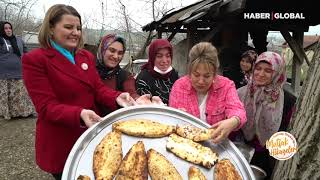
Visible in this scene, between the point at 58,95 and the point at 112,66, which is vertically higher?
the point at 112,66

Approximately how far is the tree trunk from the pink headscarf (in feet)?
2.72

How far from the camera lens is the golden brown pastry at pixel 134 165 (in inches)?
57.6

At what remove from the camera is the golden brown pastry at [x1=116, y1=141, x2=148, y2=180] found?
146cm

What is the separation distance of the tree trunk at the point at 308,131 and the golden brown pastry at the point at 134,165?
0.62m

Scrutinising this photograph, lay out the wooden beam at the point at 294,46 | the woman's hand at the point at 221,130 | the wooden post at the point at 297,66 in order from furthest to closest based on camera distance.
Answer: the wooden post at the point at 297,66 → the wooden beam at the point at 294,46 → the woman's hand at the point at 221,130

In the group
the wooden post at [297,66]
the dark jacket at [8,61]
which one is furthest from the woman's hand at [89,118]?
the dark jacket at [8,61]

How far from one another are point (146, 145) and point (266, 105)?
3.44ft

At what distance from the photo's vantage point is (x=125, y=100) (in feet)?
6.42

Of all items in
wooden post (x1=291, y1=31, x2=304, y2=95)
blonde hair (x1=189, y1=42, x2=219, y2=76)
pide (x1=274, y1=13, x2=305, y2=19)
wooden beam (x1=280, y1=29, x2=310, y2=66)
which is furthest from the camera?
wooden post (x1=291, y1=31, x2=304, y2=95)

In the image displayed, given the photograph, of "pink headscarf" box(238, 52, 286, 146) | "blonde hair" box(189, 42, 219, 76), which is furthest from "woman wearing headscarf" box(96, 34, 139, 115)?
"pink headscarf" box(238, 52, 286, 146)

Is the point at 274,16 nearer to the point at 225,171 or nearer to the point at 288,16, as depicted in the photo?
the point at 288,16

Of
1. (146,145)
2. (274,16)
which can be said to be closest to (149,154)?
(146,145)

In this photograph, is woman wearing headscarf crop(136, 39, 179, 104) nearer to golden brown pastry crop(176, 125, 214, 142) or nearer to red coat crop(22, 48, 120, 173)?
red coat crop(22, 48, 120, 173)

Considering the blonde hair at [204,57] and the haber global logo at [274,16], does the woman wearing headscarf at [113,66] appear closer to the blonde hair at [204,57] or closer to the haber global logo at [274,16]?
the blonde hair at [204,57]
